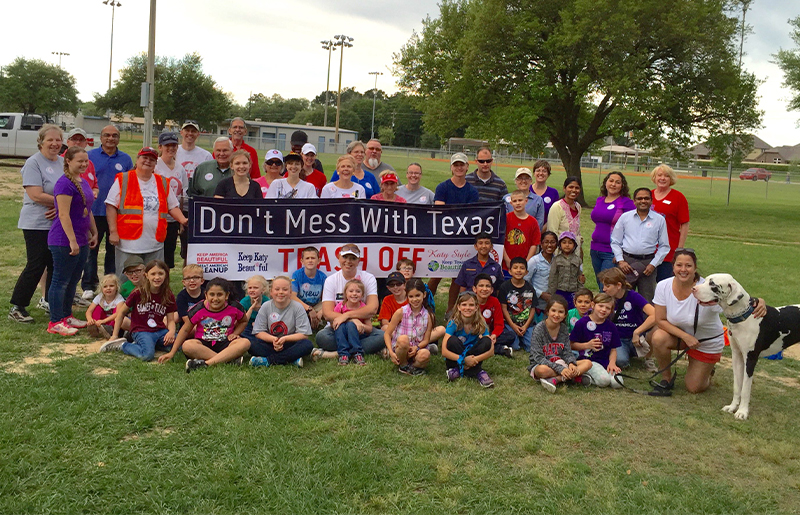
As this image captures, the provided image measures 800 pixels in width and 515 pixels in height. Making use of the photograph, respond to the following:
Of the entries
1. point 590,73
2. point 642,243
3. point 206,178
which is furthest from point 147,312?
point 590,73

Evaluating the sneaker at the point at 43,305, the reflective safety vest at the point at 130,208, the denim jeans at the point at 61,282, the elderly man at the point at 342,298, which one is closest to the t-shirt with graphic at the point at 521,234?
the elderly man at the point at 342,298

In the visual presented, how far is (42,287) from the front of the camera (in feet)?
25.3

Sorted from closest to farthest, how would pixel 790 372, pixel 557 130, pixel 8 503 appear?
pixel 8 503 → pixel 790 372 → pixel 557 130

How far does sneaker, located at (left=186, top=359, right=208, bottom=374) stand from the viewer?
18.7 ft

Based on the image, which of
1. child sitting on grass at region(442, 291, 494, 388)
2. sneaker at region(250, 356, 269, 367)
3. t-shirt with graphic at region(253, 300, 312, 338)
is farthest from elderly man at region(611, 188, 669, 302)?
sneaker at region(250, 356, 269, 367)

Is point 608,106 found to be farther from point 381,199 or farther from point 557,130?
point 381,199

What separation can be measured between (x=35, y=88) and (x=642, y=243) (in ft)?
205

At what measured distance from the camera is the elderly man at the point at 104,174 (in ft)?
25.4

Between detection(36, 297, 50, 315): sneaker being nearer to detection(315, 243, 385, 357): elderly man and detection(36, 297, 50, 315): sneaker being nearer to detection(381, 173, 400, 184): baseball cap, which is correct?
detection(315, 243, 385, 357): elderly man

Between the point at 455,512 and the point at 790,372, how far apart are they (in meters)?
4.83

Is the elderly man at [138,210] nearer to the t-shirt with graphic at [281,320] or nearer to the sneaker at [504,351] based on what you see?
the t-shirt with graphic at [281,320]

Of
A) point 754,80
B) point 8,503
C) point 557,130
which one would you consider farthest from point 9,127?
point 754,80

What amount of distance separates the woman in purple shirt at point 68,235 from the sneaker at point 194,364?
167cm

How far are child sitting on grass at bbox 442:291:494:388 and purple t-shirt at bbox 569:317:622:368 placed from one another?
0.90 meters
